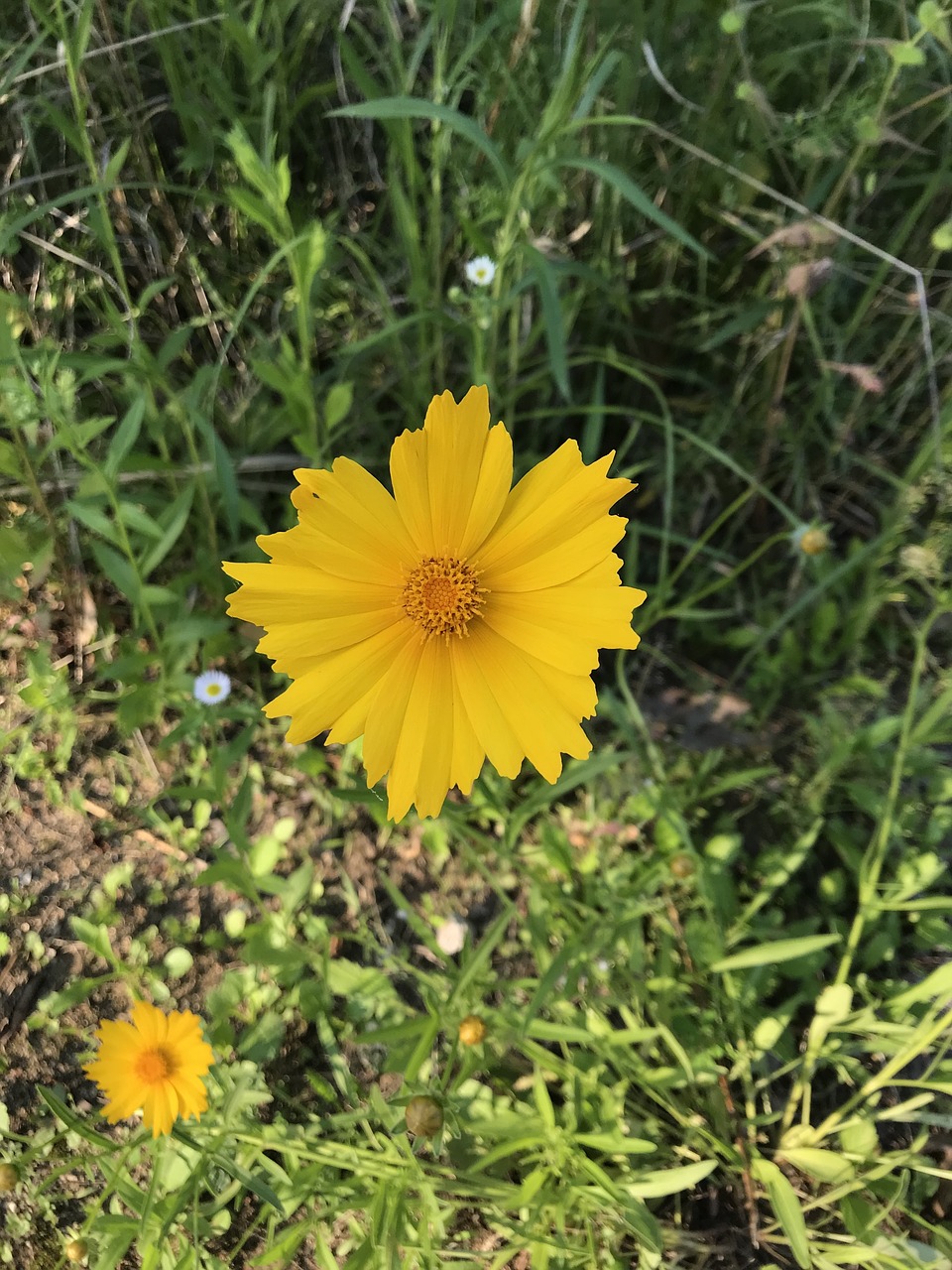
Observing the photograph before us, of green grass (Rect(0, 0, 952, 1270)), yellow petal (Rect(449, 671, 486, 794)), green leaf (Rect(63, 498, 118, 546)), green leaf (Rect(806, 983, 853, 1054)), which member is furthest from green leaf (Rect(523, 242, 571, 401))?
green leaf (Rect(806, 983, 853, 1054))

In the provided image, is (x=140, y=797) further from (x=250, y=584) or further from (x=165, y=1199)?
(x=250, y=584)

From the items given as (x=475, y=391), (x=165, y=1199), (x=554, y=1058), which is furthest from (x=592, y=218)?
(x=165, y=1199)

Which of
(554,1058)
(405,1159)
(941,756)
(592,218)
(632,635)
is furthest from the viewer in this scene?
(592,218)

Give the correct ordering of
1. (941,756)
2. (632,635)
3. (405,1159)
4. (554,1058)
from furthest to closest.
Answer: (941,756) → (554,1058) → (405,1159) → (632,635)

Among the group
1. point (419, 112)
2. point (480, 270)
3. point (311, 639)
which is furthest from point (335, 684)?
point (480, 270)

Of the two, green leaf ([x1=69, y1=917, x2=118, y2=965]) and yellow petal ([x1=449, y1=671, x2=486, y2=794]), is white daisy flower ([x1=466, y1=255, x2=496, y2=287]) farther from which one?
green leaf ([x1=69, y1=917, x2=118, y2=965])

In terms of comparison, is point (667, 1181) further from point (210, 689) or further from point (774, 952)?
point (210, 689)
